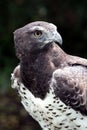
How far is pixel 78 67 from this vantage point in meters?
7.77

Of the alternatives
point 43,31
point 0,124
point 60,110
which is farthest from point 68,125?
point 0,124

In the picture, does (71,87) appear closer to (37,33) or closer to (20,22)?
(37,33)

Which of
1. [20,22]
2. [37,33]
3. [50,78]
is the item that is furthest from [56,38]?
[20,22]

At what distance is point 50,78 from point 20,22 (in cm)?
375

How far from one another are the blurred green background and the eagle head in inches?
134

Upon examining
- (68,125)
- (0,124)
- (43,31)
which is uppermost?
(43,31)

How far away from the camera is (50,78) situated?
770cm

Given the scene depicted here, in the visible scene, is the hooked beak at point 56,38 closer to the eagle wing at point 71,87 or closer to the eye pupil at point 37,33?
the eye pupil at point 37,33

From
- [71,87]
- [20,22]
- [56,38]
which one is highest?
[56,38]

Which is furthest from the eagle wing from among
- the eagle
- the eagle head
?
the eagle head

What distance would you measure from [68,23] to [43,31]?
4.37 m

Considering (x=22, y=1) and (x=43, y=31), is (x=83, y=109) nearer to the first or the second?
(x=43, y=31)

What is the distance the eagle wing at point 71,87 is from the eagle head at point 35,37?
1.02 feet

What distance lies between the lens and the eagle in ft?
25.0
